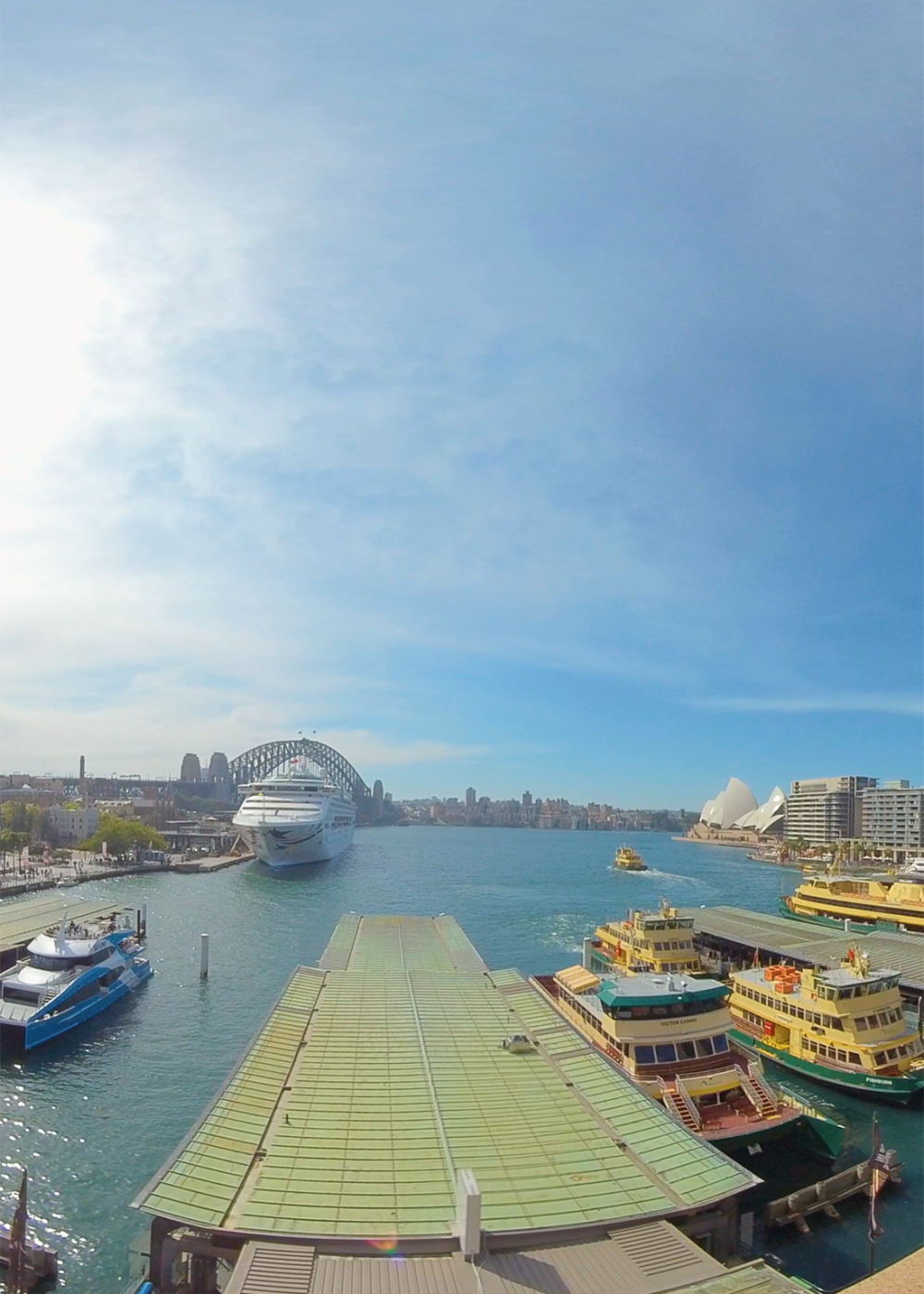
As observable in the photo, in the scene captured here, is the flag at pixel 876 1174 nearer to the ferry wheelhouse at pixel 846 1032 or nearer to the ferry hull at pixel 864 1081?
the ferry hull at pixel 864 1081

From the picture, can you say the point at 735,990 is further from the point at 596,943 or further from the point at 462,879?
the point at 462,879

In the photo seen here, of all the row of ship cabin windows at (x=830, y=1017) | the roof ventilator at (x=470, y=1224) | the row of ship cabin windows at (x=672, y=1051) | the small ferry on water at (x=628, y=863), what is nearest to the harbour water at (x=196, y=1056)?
the row of ship cabin windows at (x=830, y=1017)

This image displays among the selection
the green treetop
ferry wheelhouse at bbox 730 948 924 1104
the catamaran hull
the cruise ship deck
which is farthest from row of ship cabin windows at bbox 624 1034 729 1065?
the green treetop

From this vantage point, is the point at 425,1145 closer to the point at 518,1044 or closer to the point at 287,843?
the point at 518,1044

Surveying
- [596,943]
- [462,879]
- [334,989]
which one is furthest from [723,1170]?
[462,879]

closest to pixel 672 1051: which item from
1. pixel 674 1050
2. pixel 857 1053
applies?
pixel 674 1050

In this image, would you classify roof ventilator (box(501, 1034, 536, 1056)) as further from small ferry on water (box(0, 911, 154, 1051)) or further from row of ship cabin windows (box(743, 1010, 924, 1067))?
small ferry on water (box(0, 911, 154, 1051))
